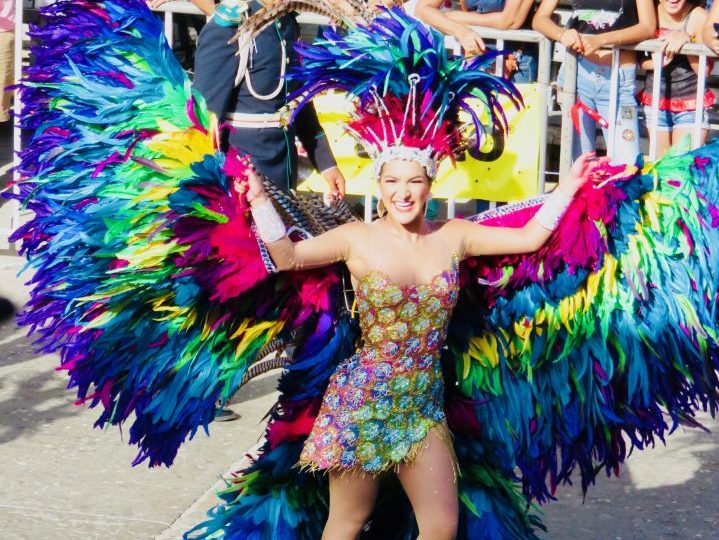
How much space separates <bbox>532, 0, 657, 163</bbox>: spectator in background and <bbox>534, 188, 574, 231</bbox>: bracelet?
116 inches

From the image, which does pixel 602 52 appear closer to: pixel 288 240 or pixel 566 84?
pixel 566 84

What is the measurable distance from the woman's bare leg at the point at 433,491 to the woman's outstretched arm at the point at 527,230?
0.53 m

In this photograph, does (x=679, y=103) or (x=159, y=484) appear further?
(x=679, y=103)

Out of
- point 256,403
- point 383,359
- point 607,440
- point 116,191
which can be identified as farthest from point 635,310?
point 256,403

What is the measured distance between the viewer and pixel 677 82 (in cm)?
678

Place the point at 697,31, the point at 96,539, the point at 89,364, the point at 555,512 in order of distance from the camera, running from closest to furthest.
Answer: the point at 89,364 < the point at 96,539 < the point at 555,512 < the point at 697,31

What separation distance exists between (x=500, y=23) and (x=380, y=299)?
3.54 m

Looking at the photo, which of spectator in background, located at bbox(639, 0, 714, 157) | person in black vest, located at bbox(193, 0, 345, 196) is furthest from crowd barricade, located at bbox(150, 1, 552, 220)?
person in black vest, located at bbox(193, 0, 345, 196)

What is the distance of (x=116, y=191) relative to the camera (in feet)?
12.7

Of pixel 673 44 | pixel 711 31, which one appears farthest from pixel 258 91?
pixel 711 31

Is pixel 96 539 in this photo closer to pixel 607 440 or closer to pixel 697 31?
pixel 607 440

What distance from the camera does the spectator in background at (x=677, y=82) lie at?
6762 millimetres

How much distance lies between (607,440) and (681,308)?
0.47m

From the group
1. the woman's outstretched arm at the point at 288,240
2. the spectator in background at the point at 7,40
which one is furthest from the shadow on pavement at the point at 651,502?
the spectator in background at the point at 7,40
